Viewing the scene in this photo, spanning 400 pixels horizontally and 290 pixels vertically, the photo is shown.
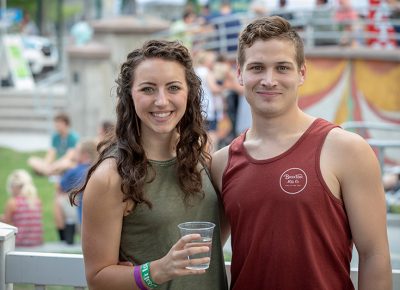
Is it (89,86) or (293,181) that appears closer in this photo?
(293,181)

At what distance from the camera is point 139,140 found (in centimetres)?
303

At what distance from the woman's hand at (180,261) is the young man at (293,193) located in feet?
1.16

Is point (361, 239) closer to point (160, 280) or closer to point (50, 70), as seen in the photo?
point (160, 280)

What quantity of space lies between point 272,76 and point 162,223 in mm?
693

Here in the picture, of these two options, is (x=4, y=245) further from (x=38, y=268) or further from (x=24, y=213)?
(x=24, y=213)

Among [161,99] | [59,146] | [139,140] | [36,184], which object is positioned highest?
[161,99]

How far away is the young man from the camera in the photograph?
9.28 feet

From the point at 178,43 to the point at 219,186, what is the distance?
602 millimetres

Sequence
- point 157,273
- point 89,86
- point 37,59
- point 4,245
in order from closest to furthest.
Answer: point 157,273 < point 4,245 < point 89,86 < point 37,59

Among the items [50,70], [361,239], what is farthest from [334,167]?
[50,70]

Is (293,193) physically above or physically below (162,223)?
above

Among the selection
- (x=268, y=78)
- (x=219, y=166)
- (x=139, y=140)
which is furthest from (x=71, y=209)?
(x=268, y=78)

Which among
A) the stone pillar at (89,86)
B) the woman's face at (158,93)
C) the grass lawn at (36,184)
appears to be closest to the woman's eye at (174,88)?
the woman's face at (158,93)

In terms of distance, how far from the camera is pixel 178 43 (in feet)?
10.00
